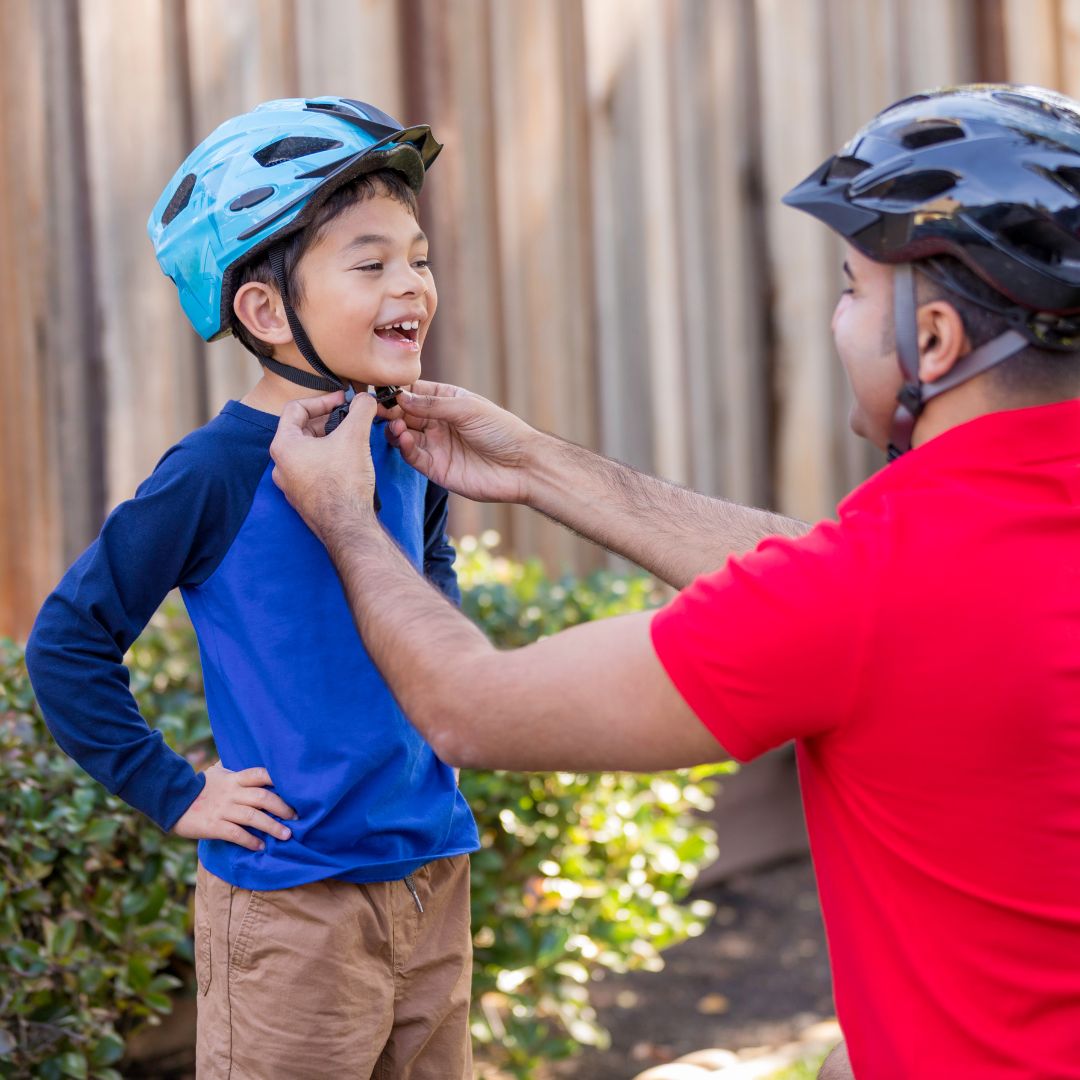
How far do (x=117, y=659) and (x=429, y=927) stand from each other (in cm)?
72

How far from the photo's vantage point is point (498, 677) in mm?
2090

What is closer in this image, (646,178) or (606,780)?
(606,780)

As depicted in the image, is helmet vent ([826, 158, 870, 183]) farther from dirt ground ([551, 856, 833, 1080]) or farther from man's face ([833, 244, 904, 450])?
dirt ground ([551, 856, 833, 1080])

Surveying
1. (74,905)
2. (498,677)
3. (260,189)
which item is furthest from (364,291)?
(74,905)

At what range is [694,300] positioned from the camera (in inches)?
236

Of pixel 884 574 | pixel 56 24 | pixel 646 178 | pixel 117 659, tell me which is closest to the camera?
pixel 884 574

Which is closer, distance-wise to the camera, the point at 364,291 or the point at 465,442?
the point at 364,291

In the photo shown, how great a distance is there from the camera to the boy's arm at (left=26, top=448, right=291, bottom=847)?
2.39 metres

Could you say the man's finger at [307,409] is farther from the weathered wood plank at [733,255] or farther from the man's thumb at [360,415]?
the weathered wood plank at [733,255]

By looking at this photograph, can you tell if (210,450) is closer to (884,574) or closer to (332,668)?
(332,668)

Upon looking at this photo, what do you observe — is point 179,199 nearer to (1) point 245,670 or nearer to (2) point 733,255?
(1) point 245,670

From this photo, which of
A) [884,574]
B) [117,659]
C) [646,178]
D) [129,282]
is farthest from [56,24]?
[884,574]

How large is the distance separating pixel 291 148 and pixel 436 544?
81 centimetres

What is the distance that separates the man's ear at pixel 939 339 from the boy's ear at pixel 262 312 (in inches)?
43.6
